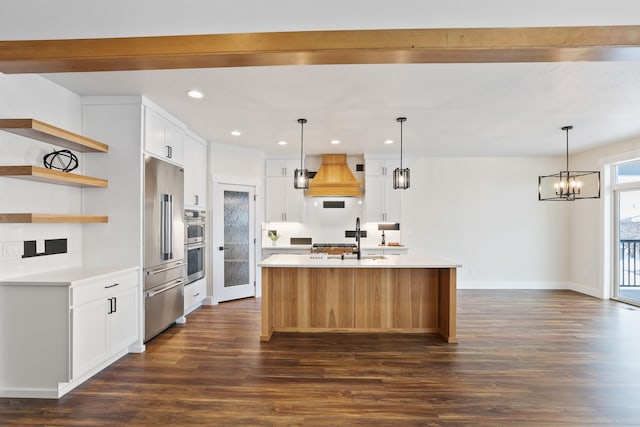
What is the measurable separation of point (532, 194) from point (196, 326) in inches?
261

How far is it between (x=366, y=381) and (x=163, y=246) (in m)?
2.73

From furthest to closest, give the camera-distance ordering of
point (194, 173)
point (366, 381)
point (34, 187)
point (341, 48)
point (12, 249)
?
point (194, 173) → point (34, 187) → point (366, 381) → point (12, 249) → point (341, 48)

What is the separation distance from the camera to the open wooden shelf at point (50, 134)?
2631 mm

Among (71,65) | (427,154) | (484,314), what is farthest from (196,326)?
(427,154)

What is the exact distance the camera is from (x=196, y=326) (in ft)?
14.6

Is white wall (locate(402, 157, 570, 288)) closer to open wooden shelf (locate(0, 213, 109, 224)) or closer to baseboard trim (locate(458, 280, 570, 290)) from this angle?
baseboard trim (locate(458, 280, 570, 290))

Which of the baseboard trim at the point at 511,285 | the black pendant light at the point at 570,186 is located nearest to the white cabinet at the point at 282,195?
the baseboard trim at the point at 511,285

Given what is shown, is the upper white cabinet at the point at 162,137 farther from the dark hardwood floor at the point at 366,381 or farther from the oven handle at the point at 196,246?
the dark hardwood floor at the point at 366,381

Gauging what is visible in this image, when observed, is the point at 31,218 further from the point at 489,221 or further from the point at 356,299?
the point at 489,221

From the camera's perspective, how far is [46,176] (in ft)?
9.12

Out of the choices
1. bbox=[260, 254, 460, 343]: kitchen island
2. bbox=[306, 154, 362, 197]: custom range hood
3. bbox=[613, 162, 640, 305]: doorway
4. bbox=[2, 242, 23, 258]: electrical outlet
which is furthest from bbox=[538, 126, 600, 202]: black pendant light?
bbox=[2, 242, 23, 258]: electrical outlet

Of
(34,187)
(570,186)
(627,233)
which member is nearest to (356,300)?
(570,186)

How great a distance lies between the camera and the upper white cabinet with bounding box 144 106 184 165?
12.4ft

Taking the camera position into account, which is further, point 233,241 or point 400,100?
point 233,241
